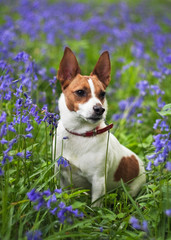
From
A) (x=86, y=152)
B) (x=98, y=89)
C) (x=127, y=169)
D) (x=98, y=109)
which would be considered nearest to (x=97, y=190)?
(x=86, y=152)

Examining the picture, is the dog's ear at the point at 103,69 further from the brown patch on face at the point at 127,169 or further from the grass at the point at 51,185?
the brown patch on face at the point at 127,169

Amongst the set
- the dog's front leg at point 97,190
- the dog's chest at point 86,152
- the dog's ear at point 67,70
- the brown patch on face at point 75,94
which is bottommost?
the dog's front leg at point 97,190

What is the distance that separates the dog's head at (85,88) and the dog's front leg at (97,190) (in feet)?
1.87

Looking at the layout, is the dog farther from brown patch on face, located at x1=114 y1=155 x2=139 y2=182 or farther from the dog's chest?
brown patch on face, located at x1=114 y1=155 x2=139 y2=182

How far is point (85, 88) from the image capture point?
3.04 metres

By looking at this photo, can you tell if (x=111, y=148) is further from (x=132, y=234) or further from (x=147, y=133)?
(x=147, y=133)

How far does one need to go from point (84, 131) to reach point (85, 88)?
0.40 metres

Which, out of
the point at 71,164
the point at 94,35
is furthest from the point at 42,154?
the point at 94,35

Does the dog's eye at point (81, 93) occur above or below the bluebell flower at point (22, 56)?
below

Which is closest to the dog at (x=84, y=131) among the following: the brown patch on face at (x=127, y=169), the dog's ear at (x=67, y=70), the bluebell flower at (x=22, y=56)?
the dog's ear at (x=67, y=70)

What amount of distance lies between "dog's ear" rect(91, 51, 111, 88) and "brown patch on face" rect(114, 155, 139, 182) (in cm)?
79

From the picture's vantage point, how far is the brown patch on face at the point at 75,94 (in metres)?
3.02

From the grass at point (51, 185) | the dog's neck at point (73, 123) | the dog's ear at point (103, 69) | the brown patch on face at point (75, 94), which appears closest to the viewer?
the grass at point (51, 185)

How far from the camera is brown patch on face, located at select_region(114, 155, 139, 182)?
3510mm
